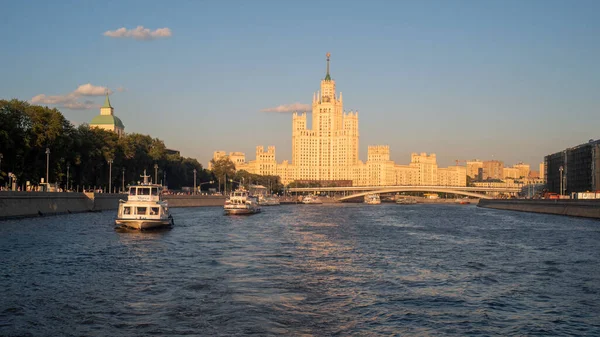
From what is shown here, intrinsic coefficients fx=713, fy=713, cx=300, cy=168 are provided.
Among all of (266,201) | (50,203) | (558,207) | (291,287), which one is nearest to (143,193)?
(50,203)

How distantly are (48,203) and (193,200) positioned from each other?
6585cm

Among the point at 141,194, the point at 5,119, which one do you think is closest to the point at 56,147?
the point at 5,119

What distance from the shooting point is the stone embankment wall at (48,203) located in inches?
2613

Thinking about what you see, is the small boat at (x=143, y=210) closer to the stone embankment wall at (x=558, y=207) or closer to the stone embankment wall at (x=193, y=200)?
the stone embankment wall at (x=558, y=207)

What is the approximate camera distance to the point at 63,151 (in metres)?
99.4

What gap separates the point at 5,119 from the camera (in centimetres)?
8194

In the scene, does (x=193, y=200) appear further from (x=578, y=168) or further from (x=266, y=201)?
(x=578, y=168)

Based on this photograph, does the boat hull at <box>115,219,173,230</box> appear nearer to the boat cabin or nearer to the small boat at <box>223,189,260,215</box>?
the boat cabin

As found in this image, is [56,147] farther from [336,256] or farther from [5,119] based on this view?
[336,256]

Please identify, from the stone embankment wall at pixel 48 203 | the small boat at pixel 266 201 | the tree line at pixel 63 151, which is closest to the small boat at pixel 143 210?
the stone embankment wall at pixel 48 203

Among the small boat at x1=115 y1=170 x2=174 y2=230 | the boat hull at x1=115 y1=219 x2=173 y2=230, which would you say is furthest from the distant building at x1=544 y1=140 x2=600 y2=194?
the boat hull at x1=115 y1=219 x2=173 y2=230

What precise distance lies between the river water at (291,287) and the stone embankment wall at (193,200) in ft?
265

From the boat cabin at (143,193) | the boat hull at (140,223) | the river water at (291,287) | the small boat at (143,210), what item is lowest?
the river water at (291,287)

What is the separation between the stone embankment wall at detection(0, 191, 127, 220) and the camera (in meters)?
66.4
